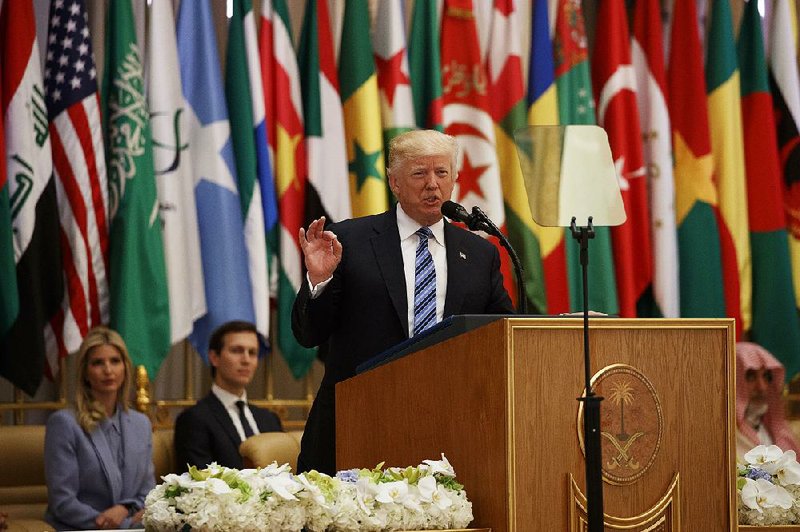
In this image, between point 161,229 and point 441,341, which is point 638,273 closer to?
point 161,229

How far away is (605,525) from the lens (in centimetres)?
241

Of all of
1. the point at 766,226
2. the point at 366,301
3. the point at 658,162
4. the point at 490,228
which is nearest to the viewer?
the point at 490,228

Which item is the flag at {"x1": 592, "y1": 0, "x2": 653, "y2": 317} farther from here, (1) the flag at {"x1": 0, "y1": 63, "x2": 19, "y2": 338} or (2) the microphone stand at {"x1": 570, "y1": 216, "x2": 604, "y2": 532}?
(2) the microphone stand at {"x1": 570, "y1": 216, "x2": 604, "y2": 532}

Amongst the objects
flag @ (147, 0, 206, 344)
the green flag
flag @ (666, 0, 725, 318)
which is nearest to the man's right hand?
the green flag

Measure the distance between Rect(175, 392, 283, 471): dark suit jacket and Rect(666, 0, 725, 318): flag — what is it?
8.99 ft

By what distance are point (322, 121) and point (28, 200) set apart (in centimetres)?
162

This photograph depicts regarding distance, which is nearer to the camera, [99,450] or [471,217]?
[471,217]

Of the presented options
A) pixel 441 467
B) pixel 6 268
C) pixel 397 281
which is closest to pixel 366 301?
pixel 397 281

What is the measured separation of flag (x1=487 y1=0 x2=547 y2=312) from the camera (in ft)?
23.5

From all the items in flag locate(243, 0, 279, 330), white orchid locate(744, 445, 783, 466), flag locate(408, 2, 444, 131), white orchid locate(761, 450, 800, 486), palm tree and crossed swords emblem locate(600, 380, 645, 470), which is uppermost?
flag locate(408, 2, 444, 131)

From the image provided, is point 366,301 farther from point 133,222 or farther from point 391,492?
point 133,222

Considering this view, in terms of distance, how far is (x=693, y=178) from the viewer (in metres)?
7.45

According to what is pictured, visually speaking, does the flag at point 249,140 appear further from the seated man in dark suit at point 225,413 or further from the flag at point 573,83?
the flag at point 573,83

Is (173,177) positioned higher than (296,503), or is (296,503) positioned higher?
(173,177)
